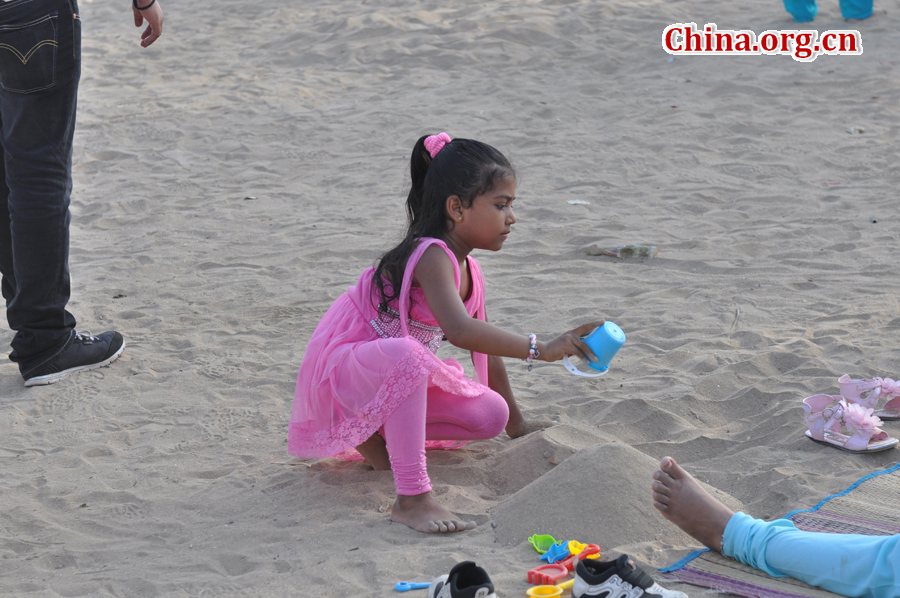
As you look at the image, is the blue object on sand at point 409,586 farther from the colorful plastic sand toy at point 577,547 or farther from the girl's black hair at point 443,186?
the girl's black hair at point 443,186

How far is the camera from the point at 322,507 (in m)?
2.72

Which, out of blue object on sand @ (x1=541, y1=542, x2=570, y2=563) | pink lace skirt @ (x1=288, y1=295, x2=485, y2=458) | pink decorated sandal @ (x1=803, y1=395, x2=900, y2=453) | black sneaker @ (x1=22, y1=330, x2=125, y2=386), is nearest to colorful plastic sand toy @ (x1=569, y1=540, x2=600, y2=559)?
blue object on sand @ (x1=541, y1=542, x2=570, y2=563)

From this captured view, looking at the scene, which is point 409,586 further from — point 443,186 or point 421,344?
point 443,186

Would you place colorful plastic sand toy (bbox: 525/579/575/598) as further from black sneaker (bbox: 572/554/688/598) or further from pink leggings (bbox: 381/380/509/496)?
pink leggings (bbox: 381/380/509/496)

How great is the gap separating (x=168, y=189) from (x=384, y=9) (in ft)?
18.7

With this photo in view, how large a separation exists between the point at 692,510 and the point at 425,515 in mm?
753

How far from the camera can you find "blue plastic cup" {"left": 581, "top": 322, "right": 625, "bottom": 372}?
2.33 metres

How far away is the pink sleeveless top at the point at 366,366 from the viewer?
8.45ft

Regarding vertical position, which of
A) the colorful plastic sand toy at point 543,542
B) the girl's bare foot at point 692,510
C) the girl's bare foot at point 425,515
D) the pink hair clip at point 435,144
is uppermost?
A: the pink hair clip at point 435,144

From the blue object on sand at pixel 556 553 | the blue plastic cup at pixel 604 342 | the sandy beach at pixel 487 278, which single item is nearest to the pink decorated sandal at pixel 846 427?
the sandy beach at pixel 487 278

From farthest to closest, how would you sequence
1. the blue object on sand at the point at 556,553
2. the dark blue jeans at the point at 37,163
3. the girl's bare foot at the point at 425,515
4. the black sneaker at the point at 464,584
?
the dark blue jeans at the point at 37,163, the girl's bare foot at the point at 425,515, the blue object on sand at the point at 556,553, the black sneaker at the point at 464,584

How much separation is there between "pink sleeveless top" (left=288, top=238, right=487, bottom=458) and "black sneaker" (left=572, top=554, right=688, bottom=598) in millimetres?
794

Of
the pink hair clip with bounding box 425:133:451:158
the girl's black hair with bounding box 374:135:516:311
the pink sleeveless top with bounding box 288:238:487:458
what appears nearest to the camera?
the pink sleeveless top with bounding box 288:238:487:458

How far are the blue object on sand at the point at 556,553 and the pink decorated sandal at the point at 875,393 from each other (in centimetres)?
137
